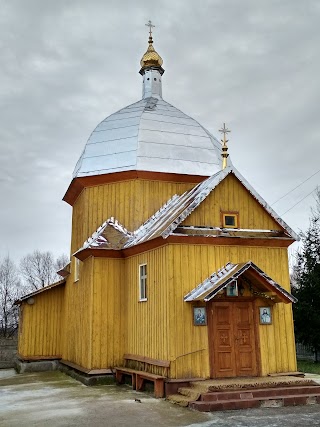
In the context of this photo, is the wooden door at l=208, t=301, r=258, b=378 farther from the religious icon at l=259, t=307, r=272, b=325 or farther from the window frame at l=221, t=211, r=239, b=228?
the window frame at l=221, t=211, r=239, b=228

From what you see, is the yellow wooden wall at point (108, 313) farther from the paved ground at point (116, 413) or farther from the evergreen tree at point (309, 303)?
the evergreen tree at point (309, 303)

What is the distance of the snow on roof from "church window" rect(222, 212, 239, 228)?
80 cm

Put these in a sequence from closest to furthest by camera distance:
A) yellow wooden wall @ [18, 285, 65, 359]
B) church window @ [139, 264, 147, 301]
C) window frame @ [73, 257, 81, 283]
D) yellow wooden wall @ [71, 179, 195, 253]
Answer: church window @ [139, 264, 147, 301] < yellow wooden wall @ [71, 179, 195, 253] < window frame @ [73, 257, 81, 283] < yellow wooden wall @ [18, 285, 65, 359]

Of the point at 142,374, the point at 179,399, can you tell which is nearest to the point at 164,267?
the point at 142,374

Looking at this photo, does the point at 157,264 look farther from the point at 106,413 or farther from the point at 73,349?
the point at 73,349

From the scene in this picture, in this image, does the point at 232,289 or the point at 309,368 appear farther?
the point at 309,368

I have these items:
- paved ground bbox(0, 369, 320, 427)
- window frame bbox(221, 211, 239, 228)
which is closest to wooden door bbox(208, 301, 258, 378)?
paved ground bbox(0, 369, 320, 427)

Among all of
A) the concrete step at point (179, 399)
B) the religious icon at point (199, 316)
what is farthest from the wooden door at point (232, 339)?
the concrete step at point (179, 399)

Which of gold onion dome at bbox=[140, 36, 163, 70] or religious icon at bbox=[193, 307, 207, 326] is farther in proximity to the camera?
gold onion dome at bbox=[140, 36, 163, 70]

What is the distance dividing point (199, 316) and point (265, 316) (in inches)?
73.9

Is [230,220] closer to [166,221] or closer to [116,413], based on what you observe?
[166,221]

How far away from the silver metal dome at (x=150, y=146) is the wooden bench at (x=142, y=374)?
6.37 metres

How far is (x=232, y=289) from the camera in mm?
12602

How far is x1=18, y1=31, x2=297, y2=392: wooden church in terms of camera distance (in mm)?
12180
